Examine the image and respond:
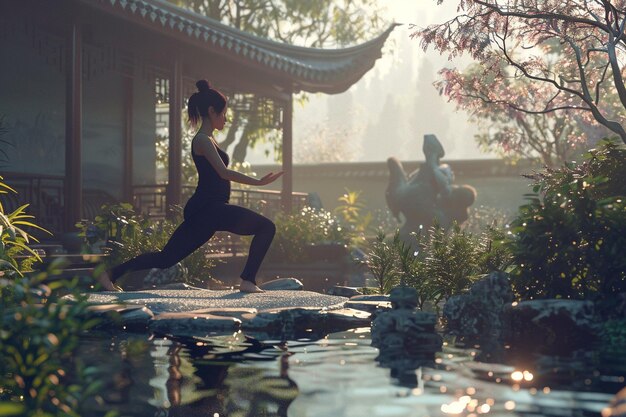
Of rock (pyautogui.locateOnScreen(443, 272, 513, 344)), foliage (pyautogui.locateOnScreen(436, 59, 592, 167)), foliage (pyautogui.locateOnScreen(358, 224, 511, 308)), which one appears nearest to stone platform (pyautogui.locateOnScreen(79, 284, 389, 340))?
foliage (pyautogui.locateOnScreen(358, 224, 511, 308))

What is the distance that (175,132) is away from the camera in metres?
14.4

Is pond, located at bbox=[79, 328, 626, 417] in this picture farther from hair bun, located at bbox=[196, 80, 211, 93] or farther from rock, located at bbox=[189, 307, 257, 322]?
hair bun, located at bbox=[196, 80, 211, 93]

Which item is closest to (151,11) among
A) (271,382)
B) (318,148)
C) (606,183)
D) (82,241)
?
(82,241)

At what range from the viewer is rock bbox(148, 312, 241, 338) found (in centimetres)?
678

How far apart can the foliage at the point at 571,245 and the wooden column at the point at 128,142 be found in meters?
10.3

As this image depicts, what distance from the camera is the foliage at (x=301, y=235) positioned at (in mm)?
15836

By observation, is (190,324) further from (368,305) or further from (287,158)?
(287,158)

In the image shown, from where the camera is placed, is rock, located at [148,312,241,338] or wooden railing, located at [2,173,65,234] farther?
wooden railing, located at [2,173,65,234]

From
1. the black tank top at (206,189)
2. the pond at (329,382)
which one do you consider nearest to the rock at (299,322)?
the pond at (329,382)

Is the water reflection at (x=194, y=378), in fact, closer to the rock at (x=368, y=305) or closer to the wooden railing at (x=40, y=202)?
the rock at (x=368, y=305)

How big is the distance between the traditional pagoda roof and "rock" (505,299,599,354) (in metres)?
7.07

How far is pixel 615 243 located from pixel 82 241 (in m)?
7.41

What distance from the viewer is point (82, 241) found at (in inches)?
475

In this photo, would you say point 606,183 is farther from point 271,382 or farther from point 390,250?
point 271,382
